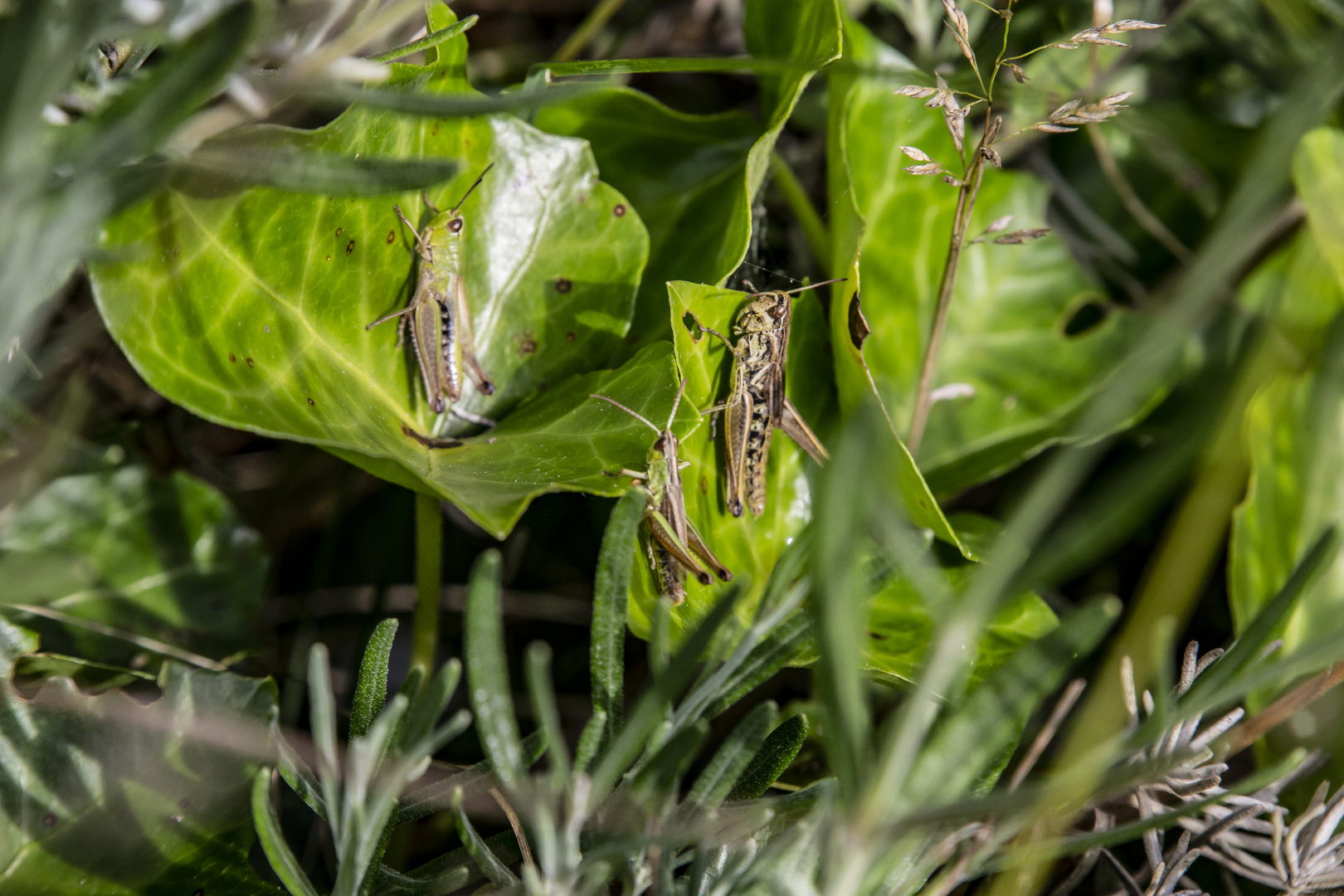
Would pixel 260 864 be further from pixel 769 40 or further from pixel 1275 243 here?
pixel 1275 243

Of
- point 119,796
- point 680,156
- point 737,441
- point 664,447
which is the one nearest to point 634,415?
point 664,447

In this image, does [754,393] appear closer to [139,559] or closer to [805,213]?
[805,213]

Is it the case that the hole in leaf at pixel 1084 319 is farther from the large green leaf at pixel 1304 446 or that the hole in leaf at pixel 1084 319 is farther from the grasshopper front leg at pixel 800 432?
the grasshopper front leg at pixel 800 432

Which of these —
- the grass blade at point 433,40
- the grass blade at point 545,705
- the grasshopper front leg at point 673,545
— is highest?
the grass blade at point 433,40

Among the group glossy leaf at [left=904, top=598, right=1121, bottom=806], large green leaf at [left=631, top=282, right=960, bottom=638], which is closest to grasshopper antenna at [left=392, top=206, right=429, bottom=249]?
large green leaf at [left=631, top=282, right=960, bottom=638]

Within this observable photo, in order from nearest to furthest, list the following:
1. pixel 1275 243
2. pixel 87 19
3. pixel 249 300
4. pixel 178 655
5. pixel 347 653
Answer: pixel 87 19
pixel 249 300
pixel 178 655
pixel 347 653
pixel 1275 243

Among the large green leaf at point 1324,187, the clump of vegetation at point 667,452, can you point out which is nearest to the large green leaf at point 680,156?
the clump of vegetation at point 667,452

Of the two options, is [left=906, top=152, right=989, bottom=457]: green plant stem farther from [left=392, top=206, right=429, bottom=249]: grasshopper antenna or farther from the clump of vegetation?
[left=392, top=206, right=429, bottom=249]: grasshopper antenna

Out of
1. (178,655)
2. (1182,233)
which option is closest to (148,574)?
(178,655)
